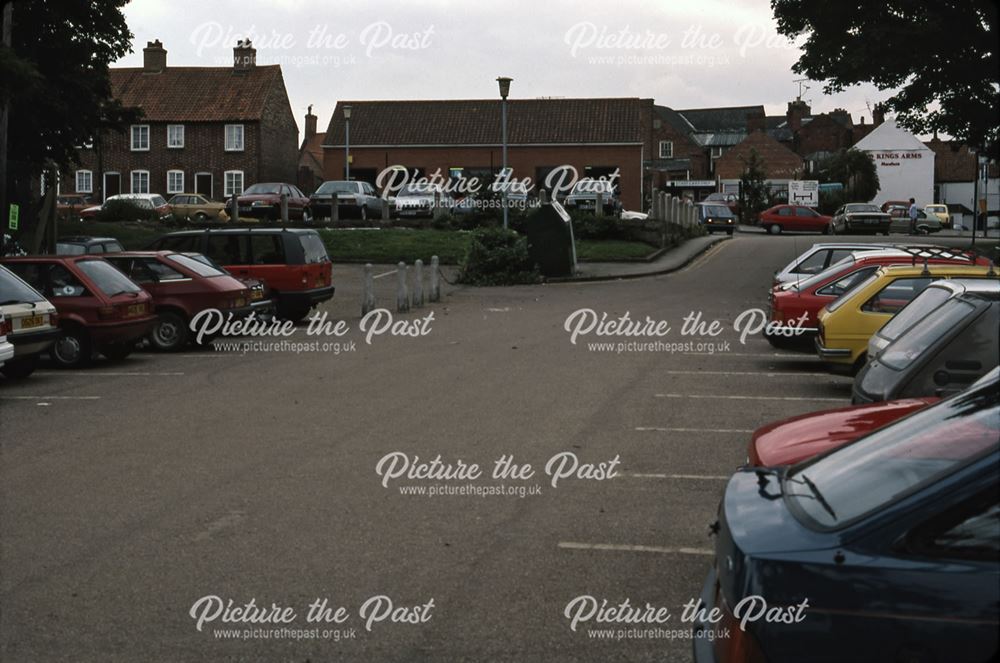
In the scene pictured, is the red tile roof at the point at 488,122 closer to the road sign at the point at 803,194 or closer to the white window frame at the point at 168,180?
the white window frame at the point at 168,180

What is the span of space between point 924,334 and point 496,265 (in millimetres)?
24610

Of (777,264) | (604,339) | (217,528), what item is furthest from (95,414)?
(777,264)

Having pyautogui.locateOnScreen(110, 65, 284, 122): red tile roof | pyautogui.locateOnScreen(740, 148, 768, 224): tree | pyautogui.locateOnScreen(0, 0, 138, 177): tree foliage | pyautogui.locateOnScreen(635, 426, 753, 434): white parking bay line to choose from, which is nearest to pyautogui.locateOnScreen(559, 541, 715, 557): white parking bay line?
pyautogui.locateOnScreen(635, 426, 753, 434): white parking bay line

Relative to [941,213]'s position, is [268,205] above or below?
below

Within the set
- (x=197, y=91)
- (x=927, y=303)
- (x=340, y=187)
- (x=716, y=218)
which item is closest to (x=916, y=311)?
(x=927, y=303)

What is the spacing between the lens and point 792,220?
5841 centimetres

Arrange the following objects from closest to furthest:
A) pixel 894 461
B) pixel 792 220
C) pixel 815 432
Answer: pixel 894 461 → pixel 815 432 → pixel 792 220

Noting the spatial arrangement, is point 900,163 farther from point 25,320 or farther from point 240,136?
point 25,320

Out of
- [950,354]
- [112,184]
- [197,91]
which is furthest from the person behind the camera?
[112,184]

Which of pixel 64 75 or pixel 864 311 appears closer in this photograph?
pixel 864 311

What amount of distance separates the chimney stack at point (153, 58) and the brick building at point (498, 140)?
10396 mm

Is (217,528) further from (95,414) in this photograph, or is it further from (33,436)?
(95,414)

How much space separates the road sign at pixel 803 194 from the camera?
70.9 metres

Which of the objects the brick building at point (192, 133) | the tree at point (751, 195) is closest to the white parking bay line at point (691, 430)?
the brick building at point (192, 133)
